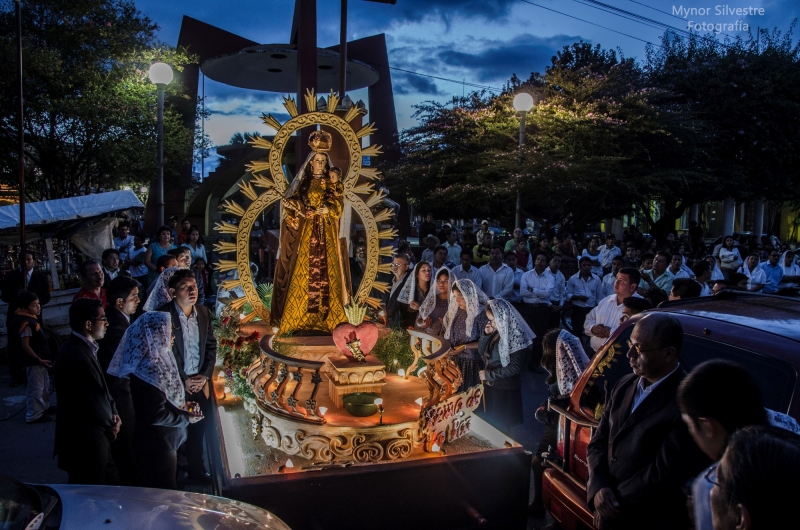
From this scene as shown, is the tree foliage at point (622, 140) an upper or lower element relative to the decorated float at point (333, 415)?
upper

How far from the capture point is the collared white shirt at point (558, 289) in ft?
32.1

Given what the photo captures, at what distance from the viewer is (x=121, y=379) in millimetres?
4316

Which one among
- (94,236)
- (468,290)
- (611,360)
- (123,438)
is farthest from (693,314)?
(94,236)

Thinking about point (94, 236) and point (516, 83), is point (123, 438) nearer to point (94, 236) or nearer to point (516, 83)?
point (94, 236)

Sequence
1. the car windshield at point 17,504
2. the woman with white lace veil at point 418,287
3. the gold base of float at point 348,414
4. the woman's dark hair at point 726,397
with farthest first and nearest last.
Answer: the woman with white lace veil at point 418,287, the gold base of float at point 348,414, the car windshield at point 17,504, the woman's dark hair at point 726,397

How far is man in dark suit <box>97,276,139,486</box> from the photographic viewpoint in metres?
4.37

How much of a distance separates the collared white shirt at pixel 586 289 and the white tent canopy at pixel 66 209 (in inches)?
304

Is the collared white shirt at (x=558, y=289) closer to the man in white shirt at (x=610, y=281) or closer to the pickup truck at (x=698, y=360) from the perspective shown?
→ the man in white shirt at (x=610, y=281)

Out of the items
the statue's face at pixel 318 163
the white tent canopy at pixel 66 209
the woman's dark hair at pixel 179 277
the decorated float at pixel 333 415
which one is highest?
the statue's face at pixel 318 163

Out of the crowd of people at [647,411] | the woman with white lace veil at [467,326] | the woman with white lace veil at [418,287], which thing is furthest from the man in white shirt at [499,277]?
the woman with white lace veil at [467,326]

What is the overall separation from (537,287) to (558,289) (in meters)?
0.40

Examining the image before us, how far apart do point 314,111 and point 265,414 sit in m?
3.55

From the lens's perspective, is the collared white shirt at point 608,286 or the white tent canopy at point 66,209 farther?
the white tent canopy at point 66,209

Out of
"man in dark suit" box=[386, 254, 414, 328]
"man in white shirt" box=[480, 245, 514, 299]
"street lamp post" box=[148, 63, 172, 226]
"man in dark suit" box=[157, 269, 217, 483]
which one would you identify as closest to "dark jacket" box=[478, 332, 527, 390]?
"man in dark suit" box=[386, 254, 414, 328]
